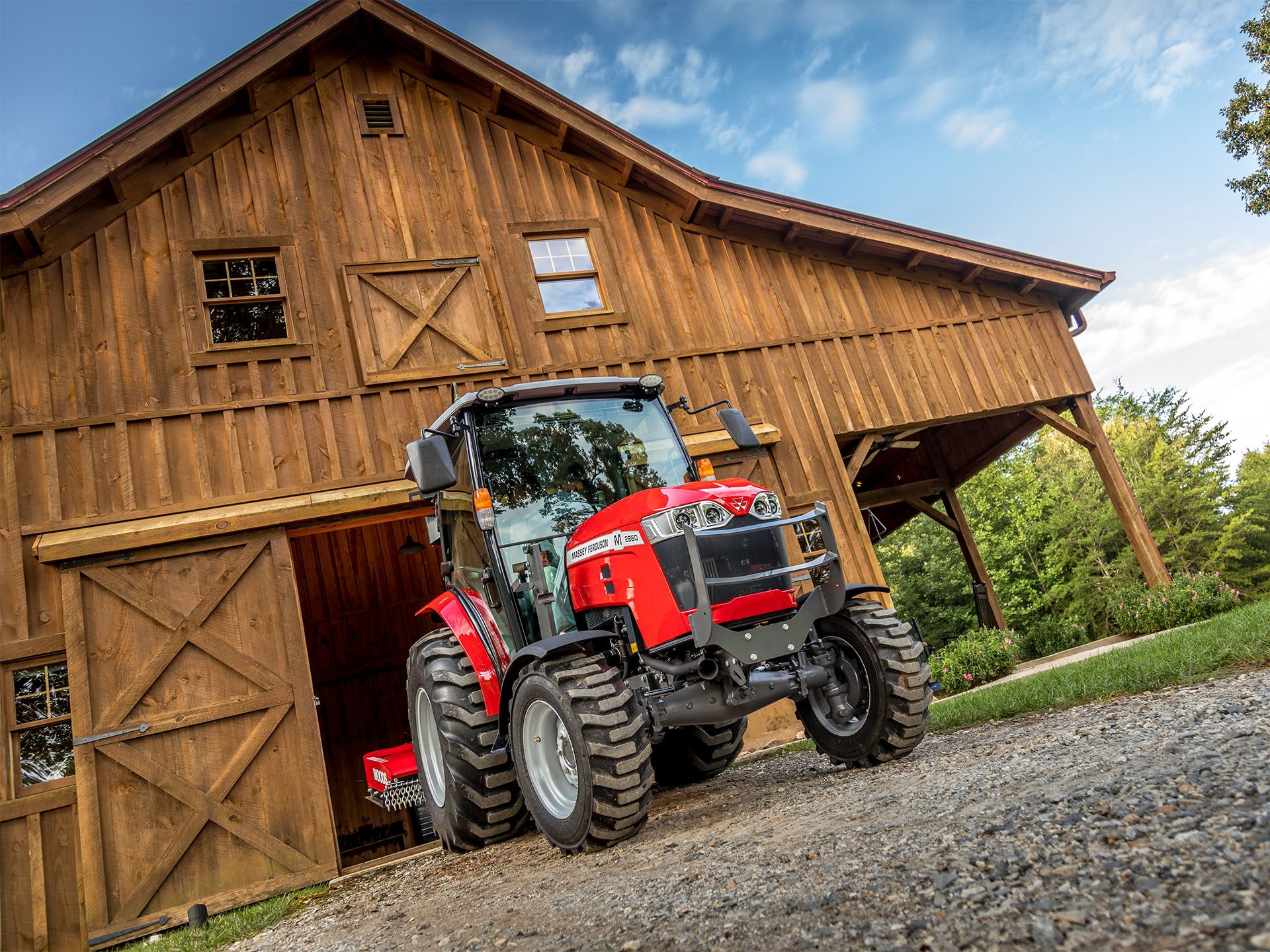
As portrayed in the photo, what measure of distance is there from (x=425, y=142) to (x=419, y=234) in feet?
4.06

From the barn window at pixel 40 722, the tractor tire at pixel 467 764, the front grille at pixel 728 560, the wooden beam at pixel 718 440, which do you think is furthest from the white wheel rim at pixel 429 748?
the wooden beam at pixel 718 440

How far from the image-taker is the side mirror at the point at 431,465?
4.28 metres

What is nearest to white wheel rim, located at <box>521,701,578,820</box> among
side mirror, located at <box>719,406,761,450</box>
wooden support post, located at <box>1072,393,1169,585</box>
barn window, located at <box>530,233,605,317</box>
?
side mirror, located at <box>719,406,761,450</box>

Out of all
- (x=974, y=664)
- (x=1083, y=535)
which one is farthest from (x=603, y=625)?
(x=1083, y=535)

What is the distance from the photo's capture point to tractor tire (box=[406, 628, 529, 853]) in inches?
185

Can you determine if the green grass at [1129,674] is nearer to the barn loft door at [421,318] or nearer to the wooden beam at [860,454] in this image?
the wooden beam at [860,454]

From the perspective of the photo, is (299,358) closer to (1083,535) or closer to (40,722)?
(40,722)

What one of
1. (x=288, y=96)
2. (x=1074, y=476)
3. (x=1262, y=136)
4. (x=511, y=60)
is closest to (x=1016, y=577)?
(x=1074, y=476)

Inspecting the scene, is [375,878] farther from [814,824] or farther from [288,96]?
[288,96]

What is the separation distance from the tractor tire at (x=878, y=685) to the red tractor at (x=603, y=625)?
0.01 m

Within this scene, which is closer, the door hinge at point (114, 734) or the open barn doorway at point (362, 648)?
the door hinge at point (114, 734)

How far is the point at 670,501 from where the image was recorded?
4102 mm

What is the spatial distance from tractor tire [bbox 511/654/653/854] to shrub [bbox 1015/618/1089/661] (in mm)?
10529

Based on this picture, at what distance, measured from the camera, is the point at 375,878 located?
5.68 m
